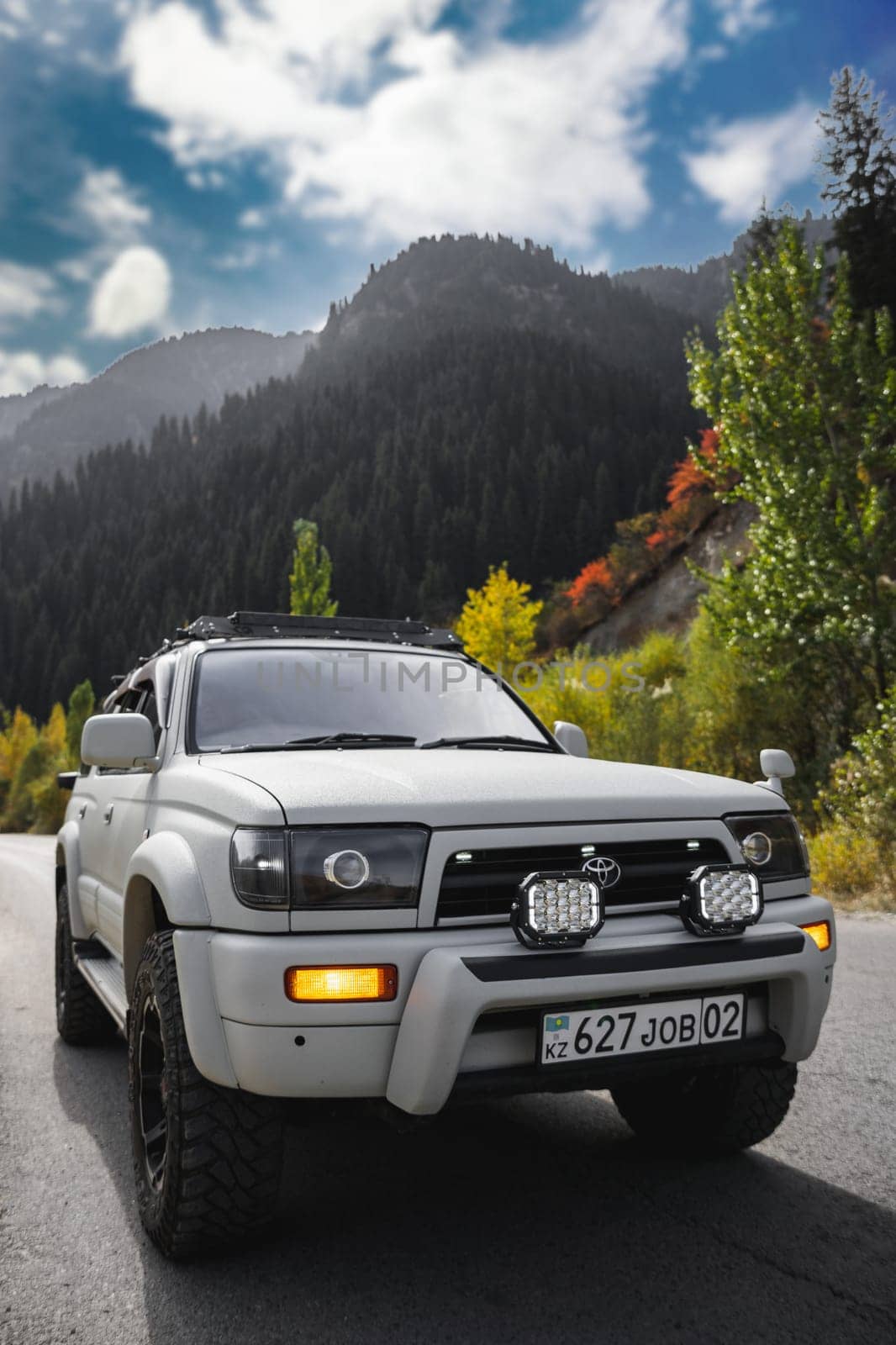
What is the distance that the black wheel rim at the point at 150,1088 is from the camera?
2.74m

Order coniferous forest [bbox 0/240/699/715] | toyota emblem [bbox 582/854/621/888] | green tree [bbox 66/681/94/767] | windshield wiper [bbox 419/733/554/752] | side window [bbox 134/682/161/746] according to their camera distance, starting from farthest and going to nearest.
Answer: coniferous forest [bbox 0/240/699/715]
green tree [bbox 66/681/94/767]
side window [bbox 134/682/161/746]
windshield wiper [bbox 419/733/554/752]
toyota emblem [bbox 582/854/621/888]

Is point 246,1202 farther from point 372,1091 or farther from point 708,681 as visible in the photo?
point 708,681

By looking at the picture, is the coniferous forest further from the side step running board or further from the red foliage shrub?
the side step running board

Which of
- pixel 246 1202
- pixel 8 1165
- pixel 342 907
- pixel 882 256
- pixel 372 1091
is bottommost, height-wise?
pixel 8 1165

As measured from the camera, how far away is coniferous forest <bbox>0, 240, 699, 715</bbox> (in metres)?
88.6

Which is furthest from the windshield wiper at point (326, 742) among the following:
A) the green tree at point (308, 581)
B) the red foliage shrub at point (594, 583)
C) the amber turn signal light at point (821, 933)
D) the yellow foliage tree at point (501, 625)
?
the green tree at point (308, 581)

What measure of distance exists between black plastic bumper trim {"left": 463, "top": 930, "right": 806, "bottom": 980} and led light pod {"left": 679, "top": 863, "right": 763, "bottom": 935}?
1.5 inches

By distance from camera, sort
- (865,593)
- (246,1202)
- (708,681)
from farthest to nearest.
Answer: (708,681) < (865,593) < (246,1202)

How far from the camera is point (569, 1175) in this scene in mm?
3160

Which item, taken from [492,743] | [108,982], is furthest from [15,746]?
[492,743]

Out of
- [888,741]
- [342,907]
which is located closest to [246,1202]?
[342,907]

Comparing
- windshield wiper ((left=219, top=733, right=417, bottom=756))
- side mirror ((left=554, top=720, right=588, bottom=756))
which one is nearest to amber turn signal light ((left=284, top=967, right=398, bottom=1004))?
windshield wiper ((left=219, top=733, right=417, bottom=756))

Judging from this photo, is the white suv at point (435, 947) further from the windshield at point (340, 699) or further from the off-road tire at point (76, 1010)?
the off-road tire at point (76, 1010)

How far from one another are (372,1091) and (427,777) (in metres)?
0.81
